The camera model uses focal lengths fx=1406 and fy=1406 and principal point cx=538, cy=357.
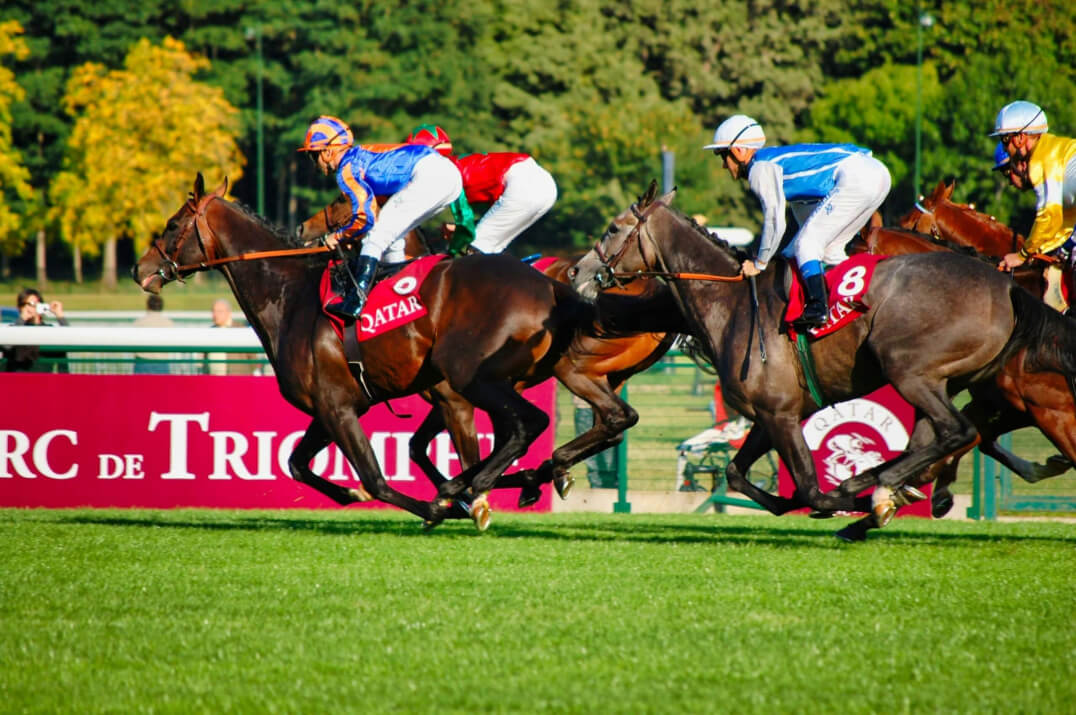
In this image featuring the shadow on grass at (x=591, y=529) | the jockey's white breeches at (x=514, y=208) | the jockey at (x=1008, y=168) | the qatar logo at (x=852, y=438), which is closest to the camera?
the jockey at (x=1008, y=168)

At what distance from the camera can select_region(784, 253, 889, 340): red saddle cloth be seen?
774cm

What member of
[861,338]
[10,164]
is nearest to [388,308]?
[861,338]

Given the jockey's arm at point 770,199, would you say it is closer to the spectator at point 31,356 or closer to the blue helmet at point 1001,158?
the blue helmet at point 1001,158

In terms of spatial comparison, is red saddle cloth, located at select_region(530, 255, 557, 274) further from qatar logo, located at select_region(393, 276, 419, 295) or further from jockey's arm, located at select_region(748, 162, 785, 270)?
jockey's arm, located at select_region(748, 162, 785, 270)

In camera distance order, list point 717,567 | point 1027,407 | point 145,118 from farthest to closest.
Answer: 1. point 145,118
2. point 1027,407
3. point 717,567

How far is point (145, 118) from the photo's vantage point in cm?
4747

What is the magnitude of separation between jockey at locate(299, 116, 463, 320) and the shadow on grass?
71.2 inches

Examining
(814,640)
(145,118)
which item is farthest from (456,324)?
(145,118)

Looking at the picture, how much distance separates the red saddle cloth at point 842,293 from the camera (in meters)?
7.74

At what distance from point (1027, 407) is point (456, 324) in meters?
3.38

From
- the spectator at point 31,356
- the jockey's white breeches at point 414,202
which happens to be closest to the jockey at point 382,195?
the jockey's white breeches at point 414,202

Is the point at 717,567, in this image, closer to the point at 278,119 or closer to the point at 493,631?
the point at 493,631

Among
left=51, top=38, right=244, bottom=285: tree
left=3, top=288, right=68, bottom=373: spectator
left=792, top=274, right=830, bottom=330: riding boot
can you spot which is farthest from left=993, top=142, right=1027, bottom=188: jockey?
left=51, top=38, right=244, bottom=285: tree

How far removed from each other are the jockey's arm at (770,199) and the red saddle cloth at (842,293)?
0.24 metres
